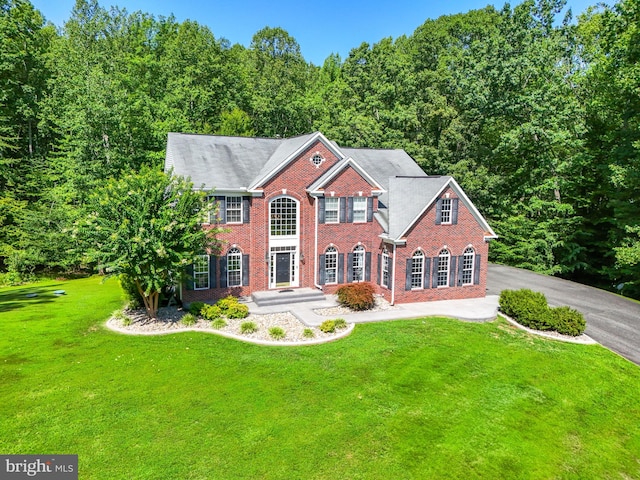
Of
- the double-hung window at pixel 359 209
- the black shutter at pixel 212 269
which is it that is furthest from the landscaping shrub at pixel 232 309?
the double-hung window at pixel 359 209

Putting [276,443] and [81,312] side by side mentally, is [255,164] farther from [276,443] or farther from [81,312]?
[276,443]

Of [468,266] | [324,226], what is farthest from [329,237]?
[468,266]

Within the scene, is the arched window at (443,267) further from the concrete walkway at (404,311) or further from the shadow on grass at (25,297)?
the shadow on grass at (25,297)

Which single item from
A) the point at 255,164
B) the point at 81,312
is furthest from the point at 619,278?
the point at 81,312

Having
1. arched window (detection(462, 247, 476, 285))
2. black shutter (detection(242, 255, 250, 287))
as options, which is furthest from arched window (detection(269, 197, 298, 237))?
arched window (detection(462, 247, 476, 285))

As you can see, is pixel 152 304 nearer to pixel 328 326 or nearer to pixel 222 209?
pixel 222 209
